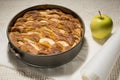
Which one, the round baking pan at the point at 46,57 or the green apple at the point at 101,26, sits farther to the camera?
the green apple at the point at 101,26

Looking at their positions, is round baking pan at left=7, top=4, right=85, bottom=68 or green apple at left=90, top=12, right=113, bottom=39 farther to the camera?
green apple at left=90, top=12, right=113, bottom=39

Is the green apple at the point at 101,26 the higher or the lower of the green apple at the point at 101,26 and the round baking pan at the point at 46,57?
the higher

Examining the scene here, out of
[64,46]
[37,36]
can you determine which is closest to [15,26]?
[37,36]

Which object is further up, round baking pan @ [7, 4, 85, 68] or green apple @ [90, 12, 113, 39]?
green apple @ [90, 12, 113, 39]

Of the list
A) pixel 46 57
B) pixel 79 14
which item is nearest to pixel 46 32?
pixel 46 57
